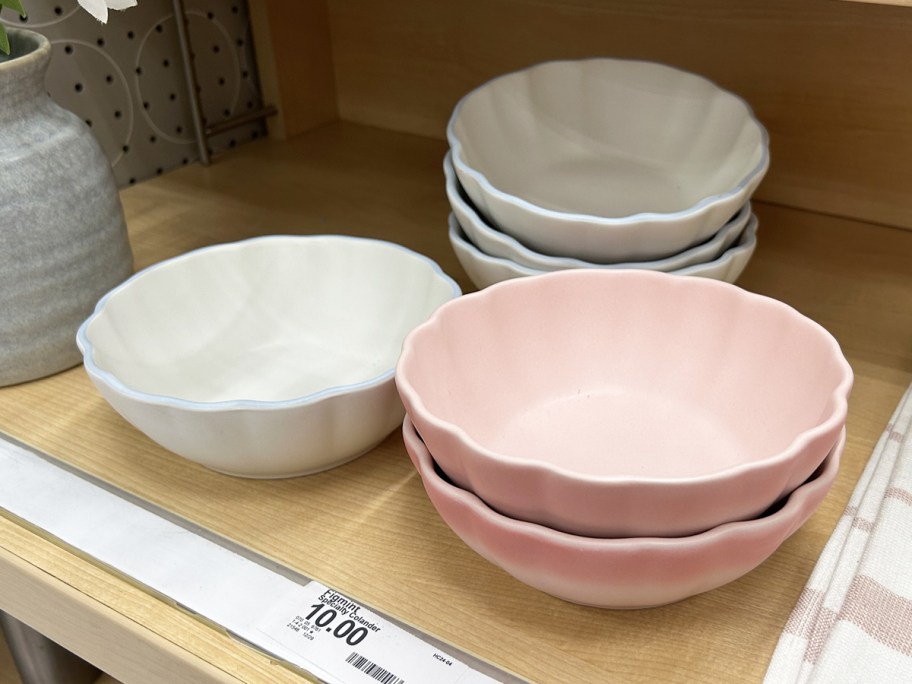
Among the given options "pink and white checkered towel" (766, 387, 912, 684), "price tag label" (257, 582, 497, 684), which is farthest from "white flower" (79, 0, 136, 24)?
"pink and white checkered towel" (766, 387, 912, 684)

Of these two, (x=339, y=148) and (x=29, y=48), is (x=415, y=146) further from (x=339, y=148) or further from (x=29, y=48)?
(x=29, y=48)

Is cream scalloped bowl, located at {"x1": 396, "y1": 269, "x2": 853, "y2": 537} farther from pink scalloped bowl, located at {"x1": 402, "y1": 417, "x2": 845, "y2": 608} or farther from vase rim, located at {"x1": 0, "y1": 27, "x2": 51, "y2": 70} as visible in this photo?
vase rim, located at {"x1": 0, "y1": 27, "x2": 51, "y2": 70}

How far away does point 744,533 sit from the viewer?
42 cm

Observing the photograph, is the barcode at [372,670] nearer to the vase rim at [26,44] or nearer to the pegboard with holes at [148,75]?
the vase rim at [26,44]

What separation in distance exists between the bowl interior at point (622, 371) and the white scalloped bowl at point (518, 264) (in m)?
0.04

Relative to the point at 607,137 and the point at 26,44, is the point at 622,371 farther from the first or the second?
the point at 26,44

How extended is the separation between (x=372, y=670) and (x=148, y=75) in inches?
31.7

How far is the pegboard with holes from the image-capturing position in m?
0.94

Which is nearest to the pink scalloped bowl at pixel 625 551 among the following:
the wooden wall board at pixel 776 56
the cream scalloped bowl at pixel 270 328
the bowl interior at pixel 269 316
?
the cream scalloped bowl at pixel 270 328

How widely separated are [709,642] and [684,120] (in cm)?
53

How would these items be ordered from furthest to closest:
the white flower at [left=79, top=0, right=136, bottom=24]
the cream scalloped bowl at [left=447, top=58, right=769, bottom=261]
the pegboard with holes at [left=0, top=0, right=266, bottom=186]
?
the pegboard with holes at [left=0, top=0, right=266, bottom=186], the cream scalloped bowl at [left=447, top=58, right=769, bottom=261], the white flower at [left=79, top=0, right=136, bottom=24]

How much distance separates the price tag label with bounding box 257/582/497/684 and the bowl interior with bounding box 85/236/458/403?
220mm

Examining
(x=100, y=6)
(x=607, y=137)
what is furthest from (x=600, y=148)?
(x=100, y=6)

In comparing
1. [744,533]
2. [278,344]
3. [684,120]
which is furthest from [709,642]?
[684,120]
